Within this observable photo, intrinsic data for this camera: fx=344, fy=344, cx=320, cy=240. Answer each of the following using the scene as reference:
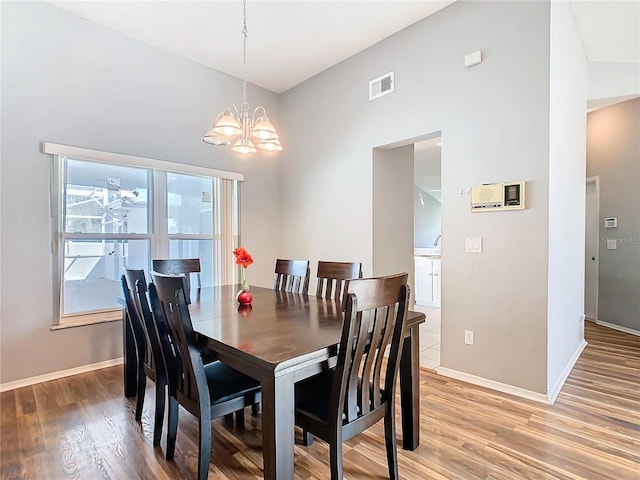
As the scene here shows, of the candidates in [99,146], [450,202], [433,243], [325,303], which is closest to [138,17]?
[99,146]

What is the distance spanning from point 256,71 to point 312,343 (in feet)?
12.2

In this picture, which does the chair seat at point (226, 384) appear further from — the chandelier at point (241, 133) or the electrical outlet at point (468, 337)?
the electrical outlet at point (468, 337)

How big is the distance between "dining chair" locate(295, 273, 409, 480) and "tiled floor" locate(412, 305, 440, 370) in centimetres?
180

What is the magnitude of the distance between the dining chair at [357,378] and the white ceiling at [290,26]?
271 centimetres

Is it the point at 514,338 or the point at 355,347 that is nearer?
the point at 355,347

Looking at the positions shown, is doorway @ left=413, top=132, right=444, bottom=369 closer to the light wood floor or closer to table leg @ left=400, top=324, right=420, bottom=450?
the light wood floor

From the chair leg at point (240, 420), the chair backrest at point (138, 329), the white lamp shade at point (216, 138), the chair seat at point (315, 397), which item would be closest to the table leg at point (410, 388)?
the chair seat at point (315, 397)

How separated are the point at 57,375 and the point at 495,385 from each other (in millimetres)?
3728

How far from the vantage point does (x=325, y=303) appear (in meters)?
2.45

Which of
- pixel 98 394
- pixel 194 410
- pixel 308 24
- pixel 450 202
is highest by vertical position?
pixel 308 24

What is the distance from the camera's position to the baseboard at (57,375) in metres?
2.82

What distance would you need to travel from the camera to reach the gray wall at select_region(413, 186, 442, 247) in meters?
7.67

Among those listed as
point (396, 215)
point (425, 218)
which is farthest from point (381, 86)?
point (425, 218)

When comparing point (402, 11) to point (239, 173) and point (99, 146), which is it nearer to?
point (239, 173)
